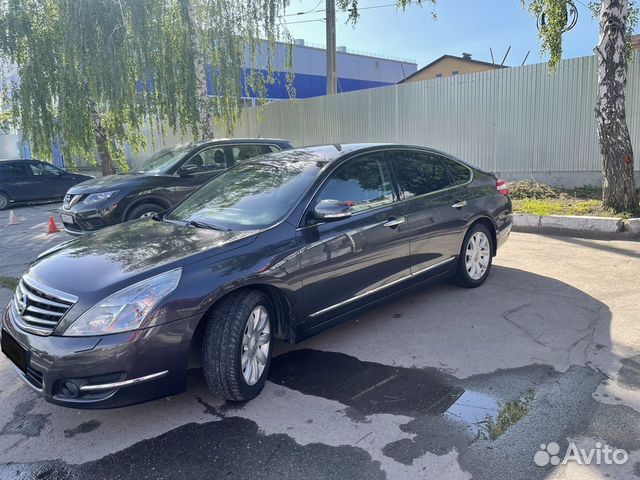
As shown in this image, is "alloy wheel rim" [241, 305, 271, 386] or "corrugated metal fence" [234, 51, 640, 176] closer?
"alloy wheel rim" [241, 305, 271, 386]

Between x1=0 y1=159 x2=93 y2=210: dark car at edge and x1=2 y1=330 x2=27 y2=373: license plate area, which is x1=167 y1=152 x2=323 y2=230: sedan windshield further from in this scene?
x1=0 y1=159 x2=93 y2=210: dark car at edge

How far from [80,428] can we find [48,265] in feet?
3.63

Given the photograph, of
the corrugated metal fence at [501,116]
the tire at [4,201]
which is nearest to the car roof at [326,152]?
the corrugated metal fence at [501,116]

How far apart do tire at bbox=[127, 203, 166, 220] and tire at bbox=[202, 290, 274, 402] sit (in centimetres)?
513

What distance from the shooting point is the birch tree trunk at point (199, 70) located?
13.3 m

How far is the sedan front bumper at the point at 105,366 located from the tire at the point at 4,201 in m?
14.7

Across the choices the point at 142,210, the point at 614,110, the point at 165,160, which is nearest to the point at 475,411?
→ the point at 142,210

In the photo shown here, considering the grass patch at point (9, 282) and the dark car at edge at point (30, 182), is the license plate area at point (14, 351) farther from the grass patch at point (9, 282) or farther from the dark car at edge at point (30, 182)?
the dark car at edge at point (30, 182)

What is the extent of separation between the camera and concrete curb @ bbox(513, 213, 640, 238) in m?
7.35

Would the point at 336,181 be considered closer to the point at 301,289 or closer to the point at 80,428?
the point at 301,289

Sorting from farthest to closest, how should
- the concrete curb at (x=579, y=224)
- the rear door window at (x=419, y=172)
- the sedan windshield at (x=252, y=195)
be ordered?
1. the concrete curb at (x=579, y=224)
2. the rear door window at (x=419, y=172)
3. the sedan windshield at (x=252, y=195)

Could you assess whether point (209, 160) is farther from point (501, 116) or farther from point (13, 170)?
point (13, 170)

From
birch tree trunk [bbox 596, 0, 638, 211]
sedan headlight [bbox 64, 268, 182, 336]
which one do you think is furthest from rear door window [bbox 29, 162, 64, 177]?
birch tree trunk [bbox 596, 0, 638, 211]

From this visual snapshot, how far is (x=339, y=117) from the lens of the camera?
51.1ft
